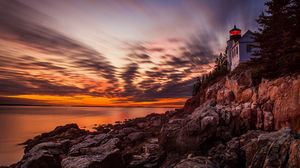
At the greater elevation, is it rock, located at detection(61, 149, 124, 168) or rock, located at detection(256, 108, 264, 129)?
rock, located at detection(256, 108, 264, 129)

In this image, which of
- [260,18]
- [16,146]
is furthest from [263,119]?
[16,146]

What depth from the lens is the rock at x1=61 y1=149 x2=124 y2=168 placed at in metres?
14.2

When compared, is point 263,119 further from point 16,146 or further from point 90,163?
point 16,146

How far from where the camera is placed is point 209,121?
1956 centimetres

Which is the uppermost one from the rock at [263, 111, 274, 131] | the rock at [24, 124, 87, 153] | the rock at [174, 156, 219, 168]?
the rock at [263, 111, 274, 131]

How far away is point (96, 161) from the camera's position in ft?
47.6

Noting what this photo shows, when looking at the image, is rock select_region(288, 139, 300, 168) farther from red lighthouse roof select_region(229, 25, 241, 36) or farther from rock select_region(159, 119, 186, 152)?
red lighthouse roof select_region(229, 25, 241, 36)

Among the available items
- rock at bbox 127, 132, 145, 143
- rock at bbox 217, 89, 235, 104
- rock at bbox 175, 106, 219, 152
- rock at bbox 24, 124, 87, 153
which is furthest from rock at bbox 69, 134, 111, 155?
rock at bbox 217, 89, 235, 104

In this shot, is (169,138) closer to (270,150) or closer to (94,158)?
(94,158)

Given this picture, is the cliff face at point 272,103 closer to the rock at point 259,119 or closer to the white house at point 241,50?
the rock at point 259,119

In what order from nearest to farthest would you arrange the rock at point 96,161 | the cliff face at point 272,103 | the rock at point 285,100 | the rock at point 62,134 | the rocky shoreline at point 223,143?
the rocky shoreline at point 223,143
the rock at point 96,161
the rock at point 285,100
the cliff face at point 272,103
the rock at point 62,134

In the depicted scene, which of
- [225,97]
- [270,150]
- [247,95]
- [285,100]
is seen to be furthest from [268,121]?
[225,97]

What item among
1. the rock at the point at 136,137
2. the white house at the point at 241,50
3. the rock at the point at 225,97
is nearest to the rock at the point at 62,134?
the rock at the point at 136,137

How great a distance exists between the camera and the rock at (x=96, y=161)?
14.2 m
